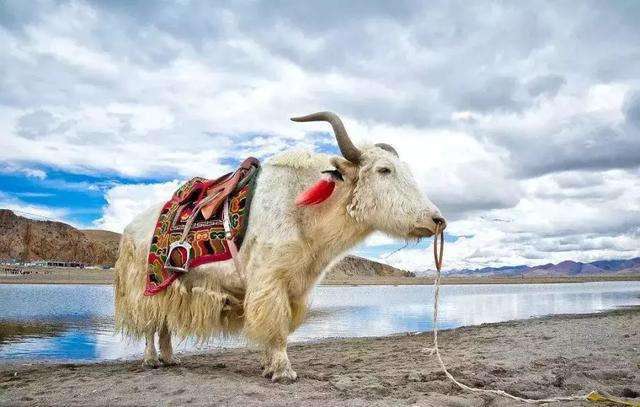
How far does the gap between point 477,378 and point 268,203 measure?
8.08 feet

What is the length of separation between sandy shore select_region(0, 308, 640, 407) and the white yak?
20.2 inches

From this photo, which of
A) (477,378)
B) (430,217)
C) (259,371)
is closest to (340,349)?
(259,371)

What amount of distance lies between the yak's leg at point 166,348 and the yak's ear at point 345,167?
2593mm

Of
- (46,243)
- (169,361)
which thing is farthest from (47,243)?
(169,361)

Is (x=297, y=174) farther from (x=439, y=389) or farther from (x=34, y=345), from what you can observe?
(x=34, y=345)

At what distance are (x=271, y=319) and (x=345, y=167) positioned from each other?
150 cm

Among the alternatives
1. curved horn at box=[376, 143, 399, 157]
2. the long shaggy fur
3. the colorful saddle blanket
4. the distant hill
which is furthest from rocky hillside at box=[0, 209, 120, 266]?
curved horn at box=[376, 143, 399, 157]

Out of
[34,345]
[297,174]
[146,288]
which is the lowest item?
[34,345]

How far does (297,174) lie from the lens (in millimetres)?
5316

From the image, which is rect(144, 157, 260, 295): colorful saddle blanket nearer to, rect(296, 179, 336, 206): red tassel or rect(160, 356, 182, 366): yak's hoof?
rect(296, 179, 336, 206): red tassel

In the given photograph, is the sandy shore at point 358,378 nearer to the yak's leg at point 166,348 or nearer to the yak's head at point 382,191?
the yak's leg at point 166,348

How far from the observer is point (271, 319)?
188 inches

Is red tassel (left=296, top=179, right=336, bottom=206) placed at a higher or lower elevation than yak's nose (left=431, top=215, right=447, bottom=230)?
higher

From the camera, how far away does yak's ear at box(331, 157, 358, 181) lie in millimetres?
4895
